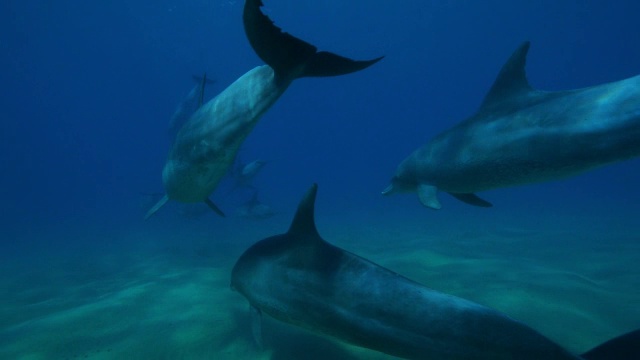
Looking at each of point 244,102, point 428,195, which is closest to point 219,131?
point 244,102

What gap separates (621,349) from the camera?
124 inches

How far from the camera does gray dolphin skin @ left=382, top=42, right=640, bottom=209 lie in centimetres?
425

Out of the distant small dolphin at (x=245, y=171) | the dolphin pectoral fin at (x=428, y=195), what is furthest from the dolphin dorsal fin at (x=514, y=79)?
the distant small dolphin at (x=245, y=171)

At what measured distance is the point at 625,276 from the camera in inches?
292

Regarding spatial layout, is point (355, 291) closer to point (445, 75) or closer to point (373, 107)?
point (445, 75)

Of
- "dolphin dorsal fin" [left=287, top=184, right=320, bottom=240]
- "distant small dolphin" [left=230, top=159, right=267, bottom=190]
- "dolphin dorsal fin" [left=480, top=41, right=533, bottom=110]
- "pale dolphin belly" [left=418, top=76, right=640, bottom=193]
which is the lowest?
"dolphin dorsal fin" [left=287, top=184, right=320, bottom=240]

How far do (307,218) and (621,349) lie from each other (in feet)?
9.70

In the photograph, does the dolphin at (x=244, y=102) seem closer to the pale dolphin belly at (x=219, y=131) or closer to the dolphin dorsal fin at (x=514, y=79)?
the pale dolphin belly at (x=219, y=131)

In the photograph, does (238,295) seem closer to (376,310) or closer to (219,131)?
(219,131)

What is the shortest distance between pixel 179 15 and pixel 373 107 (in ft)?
280

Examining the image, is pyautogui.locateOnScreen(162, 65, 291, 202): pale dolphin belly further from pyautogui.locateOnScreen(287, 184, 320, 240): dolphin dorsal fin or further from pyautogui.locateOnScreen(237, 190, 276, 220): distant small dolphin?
pyautogui.locateOnScreen(237, 190, 276, 220): distant small dolphin

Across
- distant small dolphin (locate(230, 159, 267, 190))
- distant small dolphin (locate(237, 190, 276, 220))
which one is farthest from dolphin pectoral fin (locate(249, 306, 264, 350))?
distant small dolphin (locate(230, 159, 267, 190))

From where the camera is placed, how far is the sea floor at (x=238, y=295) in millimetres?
4684

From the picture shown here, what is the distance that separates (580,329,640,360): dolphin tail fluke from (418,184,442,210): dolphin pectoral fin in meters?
2.88
